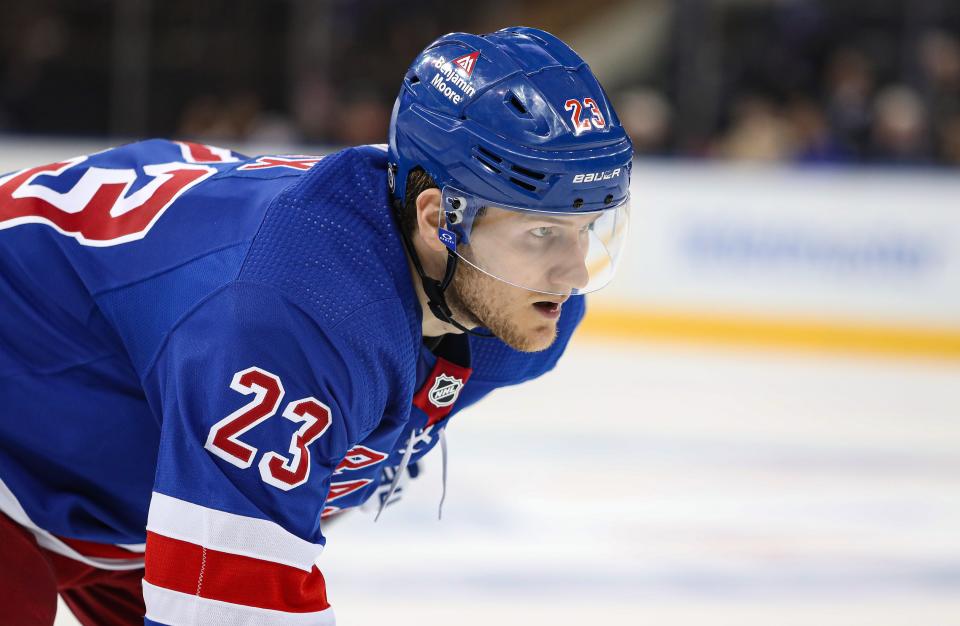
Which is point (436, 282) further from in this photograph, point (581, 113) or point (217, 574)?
point (217, 574)

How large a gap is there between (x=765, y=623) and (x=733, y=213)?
4.41 metres

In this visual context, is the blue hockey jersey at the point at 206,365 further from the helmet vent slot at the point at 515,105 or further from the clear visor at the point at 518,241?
the helmet vent slot at the point at 515,105

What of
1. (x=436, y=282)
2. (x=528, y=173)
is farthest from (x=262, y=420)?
(x=528, y=173)

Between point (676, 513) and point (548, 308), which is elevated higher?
point (548, 308)

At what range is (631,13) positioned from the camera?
831cm

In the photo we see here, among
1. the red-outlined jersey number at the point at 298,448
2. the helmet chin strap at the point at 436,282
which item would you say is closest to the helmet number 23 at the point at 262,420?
the red-outlined jersey number at the point at 298,448

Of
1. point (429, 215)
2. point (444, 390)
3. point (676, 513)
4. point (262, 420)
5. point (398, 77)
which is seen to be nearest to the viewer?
point (262, 420)

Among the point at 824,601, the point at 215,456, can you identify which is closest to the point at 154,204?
the point at 215,456

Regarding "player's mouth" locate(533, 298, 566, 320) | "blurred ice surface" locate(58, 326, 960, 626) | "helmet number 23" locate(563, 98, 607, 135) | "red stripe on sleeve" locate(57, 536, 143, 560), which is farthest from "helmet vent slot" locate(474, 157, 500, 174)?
"blurred ice surface" locate(58, 326, 960, 626)

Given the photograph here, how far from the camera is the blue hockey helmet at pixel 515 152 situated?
175cm

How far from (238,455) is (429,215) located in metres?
0.50

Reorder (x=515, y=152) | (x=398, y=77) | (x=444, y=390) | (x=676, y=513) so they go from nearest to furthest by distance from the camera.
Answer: (x=515, y=152) < (x=444, y=390) < (x=676, y=513) < (x=398, y=77)

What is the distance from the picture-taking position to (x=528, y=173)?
1.75 meters

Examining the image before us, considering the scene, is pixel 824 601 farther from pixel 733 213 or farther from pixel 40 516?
pixel 733 213
